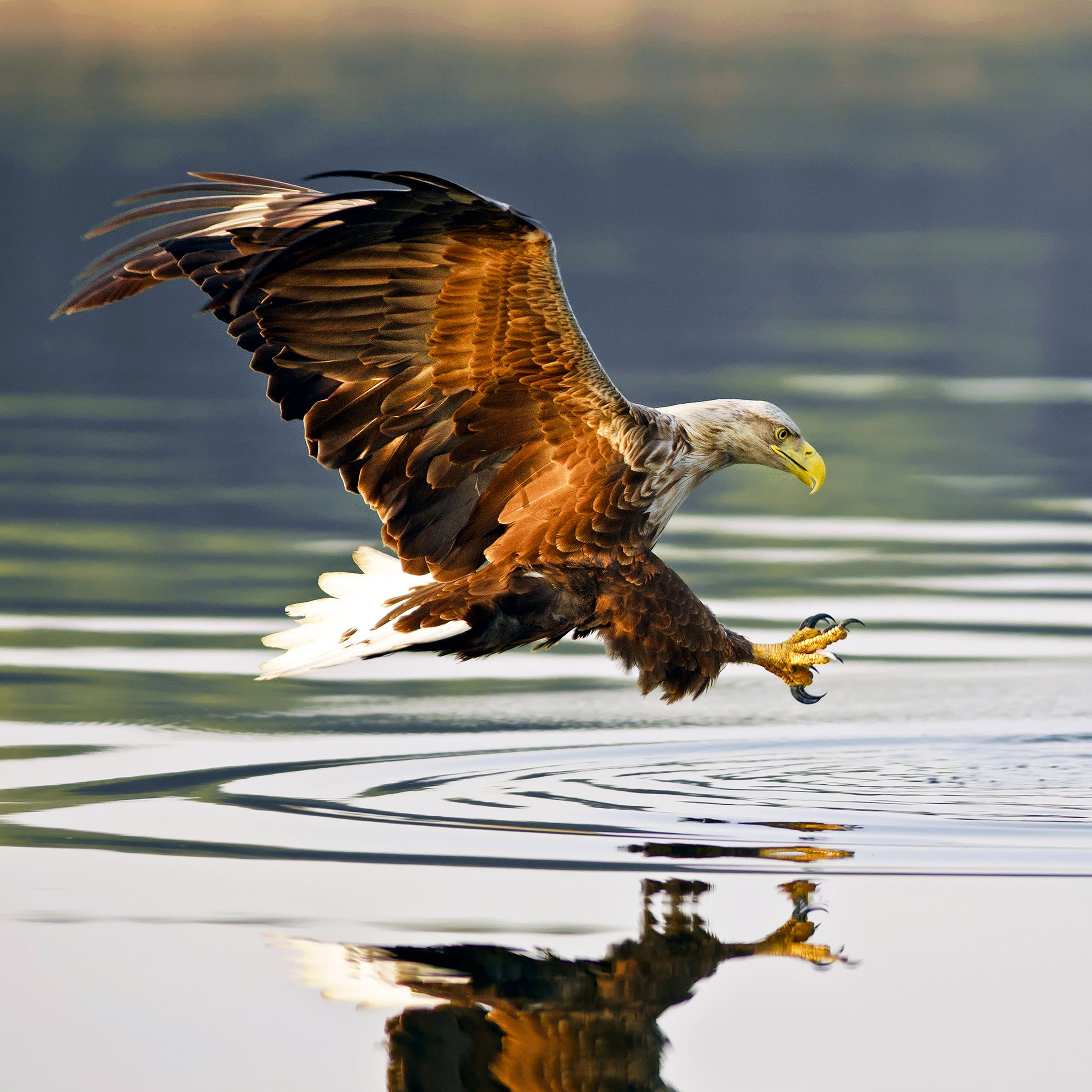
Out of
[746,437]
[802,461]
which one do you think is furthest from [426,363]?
[802,461]

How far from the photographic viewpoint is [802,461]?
7.46m

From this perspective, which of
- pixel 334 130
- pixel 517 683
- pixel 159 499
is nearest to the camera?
pixel 517 683

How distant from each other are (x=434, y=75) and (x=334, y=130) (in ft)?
23.6

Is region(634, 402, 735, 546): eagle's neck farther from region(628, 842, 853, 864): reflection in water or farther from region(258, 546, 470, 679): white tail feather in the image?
region(628, 842, 853, 864): reflection in water

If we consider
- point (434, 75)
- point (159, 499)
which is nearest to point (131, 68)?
point (434, 75)

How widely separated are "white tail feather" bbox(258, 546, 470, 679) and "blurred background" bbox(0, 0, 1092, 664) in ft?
7.44

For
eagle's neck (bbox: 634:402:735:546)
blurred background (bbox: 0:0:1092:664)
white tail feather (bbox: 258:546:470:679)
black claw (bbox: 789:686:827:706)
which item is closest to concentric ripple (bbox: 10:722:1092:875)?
black claw (bbox: 789:686:827:706)

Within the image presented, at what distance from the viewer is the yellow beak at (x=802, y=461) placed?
24.3ft

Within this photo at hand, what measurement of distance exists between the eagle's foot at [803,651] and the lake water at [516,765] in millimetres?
212

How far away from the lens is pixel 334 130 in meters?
37.0

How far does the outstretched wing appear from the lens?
6504mm

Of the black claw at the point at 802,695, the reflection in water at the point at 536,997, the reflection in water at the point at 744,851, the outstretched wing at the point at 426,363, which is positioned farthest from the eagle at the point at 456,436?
the reflection in water at the point at 536,997

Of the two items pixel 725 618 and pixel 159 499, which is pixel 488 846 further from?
pixel 159 499

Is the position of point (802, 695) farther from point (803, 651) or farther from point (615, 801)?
point (615, 801)
